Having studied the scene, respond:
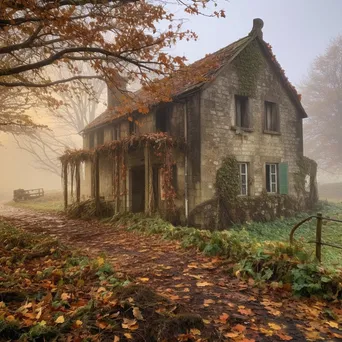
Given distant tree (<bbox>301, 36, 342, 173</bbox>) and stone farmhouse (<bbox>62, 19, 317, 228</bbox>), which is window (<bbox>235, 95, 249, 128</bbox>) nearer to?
stone farmhouse (<bbox>62, 19, 317, 228</bbox>)

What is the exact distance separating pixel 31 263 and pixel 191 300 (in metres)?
3.66

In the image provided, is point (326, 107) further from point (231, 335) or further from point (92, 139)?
point (231, 335)

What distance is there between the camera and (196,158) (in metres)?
12.2

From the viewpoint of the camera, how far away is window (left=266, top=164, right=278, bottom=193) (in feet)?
48.4

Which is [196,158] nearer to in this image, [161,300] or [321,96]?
[161,300]

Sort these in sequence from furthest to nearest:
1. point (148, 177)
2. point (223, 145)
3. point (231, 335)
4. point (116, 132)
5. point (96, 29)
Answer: point (116, 132), point (223, 145), point (148, 177), point (96, 29), point (231, 335)

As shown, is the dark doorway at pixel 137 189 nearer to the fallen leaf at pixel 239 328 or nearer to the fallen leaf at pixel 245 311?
the fallen leaf at pixel 245 311

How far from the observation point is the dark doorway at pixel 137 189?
609 inches

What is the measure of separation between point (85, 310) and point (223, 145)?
34.0ft

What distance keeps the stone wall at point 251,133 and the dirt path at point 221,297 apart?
574 cm

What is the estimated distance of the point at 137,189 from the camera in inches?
620

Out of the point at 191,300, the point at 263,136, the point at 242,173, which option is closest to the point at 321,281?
the point at 191,300

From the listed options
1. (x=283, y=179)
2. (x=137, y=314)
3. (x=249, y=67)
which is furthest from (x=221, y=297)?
(x=249, y=67)

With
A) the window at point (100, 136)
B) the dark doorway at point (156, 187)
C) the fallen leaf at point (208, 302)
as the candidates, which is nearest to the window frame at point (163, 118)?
the dark doorway at point (156, 187)
